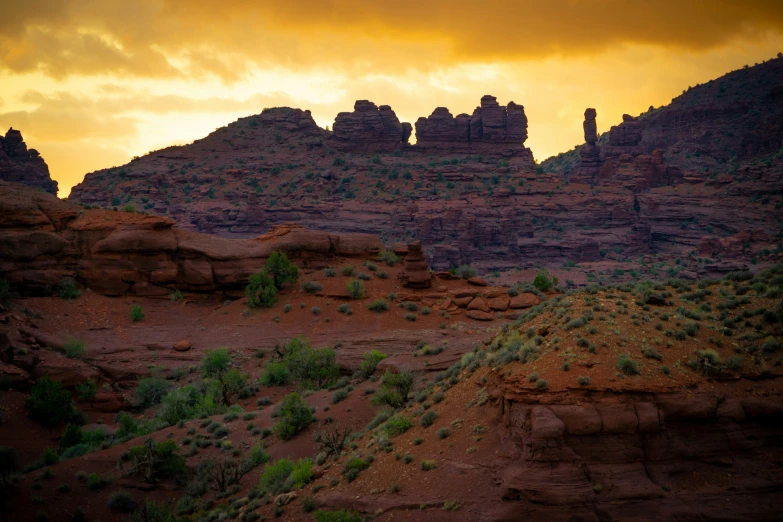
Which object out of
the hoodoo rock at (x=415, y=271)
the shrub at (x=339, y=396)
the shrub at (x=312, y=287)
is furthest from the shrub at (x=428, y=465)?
the shrub at (x=312, y=287)

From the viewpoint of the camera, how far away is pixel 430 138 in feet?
412

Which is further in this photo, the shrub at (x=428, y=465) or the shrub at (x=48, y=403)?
the shrub at (x=48, y=403)

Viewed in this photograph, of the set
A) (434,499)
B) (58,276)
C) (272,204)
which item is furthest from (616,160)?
(434,499)

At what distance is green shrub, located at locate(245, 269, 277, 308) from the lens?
2002 inches

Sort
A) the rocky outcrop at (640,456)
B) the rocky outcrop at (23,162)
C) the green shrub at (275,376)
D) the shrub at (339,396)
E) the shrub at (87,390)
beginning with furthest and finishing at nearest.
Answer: the rocky outcrop at (23,162) < the green shrub at (275,376) < the shrub at (87,390) < the shrub at (339,396) < the rocky outcrop at (640,456)

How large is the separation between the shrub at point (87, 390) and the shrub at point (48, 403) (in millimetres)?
2836

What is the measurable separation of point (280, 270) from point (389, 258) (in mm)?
9062

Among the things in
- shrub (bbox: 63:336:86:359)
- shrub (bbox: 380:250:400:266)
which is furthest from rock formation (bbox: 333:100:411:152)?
shrub (bbox: 63:336:86:359)

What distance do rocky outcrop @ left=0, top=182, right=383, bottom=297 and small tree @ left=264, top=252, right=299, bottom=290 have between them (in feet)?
4.93

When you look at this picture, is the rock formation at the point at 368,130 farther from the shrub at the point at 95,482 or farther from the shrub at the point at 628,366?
the shrub at the point at 628,366

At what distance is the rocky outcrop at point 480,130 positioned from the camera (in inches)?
4872

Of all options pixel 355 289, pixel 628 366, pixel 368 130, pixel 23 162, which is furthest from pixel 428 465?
pixel 23 162

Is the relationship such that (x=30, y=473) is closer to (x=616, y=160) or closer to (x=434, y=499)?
(x=434, y=499)

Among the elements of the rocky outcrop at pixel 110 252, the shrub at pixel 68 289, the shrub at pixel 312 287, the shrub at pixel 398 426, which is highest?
the rocky outcrop at pixel 110 252
